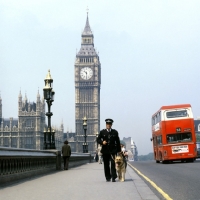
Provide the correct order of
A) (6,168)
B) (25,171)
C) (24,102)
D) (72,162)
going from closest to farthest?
(6,168)
(25,171)
(72,162)
(24,102)

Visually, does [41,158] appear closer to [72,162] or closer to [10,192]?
[10,192]

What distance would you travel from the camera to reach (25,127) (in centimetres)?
13862

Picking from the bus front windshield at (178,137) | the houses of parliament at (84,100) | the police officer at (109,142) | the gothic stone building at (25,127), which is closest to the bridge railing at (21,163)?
the police officer at (109,142)

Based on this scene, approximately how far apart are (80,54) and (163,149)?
129798mm

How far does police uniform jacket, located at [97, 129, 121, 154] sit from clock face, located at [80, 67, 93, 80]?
474 feet

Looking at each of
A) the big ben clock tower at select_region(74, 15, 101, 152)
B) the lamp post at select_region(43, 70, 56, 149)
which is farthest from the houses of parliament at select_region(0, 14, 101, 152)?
the lamp post at select_region(43, 70, 56, 149)

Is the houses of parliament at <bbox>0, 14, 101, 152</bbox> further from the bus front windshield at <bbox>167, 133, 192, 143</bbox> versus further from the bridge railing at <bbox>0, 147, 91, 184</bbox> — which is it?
the bridge railing at <bbox>0, 147, 91, 184</bbox>

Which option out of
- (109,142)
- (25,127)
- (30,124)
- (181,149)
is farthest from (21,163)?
(30,124)

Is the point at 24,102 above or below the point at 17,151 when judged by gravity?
above

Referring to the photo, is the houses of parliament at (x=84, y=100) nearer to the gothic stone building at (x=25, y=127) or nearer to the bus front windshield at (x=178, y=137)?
the gothic stone building at (x=25, y=127)

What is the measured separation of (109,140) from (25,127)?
413 feet

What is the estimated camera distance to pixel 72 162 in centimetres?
3183

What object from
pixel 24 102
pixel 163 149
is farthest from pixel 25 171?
pixel 24 102

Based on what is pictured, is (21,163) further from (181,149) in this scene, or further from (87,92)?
(87,92)
